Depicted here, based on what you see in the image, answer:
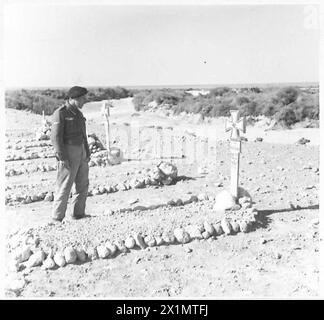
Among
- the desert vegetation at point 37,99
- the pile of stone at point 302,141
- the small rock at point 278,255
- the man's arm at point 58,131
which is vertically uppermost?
the desert vegetation at point 37,99

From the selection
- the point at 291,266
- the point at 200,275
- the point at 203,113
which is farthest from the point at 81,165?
the point at 203,113

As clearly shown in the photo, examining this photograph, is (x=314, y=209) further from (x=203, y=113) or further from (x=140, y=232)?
(x=203, y=113)

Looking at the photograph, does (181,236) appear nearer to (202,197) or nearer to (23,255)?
(202,197)

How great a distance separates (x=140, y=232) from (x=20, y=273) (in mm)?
1701

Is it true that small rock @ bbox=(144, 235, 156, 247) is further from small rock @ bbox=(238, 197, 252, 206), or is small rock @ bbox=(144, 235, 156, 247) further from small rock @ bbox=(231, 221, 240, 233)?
small rock @ bbox=(238, 197, 252, 206)

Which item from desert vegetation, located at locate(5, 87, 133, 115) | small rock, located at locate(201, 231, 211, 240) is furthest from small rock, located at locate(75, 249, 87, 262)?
desert vegetation, located at locate(5, 87, 133, 115)

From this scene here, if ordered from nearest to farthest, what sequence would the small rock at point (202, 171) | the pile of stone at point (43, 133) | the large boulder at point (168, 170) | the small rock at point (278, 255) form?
1. the small rock at point (278, 255)
2. the large boulder at point (168, 170)
3. the small rock at point (202, 171)
4. the pile of stone at point (43, 133)

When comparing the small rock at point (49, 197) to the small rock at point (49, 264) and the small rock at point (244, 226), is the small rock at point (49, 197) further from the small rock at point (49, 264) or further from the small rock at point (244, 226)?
the small rock at point (244, 226)

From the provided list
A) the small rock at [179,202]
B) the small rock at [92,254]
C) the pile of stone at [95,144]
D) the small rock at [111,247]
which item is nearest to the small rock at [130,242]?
the small rock at [111,247]

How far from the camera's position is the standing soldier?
7340 mm

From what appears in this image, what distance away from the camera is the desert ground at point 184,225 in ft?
20.9

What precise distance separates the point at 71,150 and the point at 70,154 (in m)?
0.06

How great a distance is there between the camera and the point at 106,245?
272 inches

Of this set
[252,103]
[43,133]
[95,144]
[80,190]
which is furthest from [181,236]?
[252,103]
